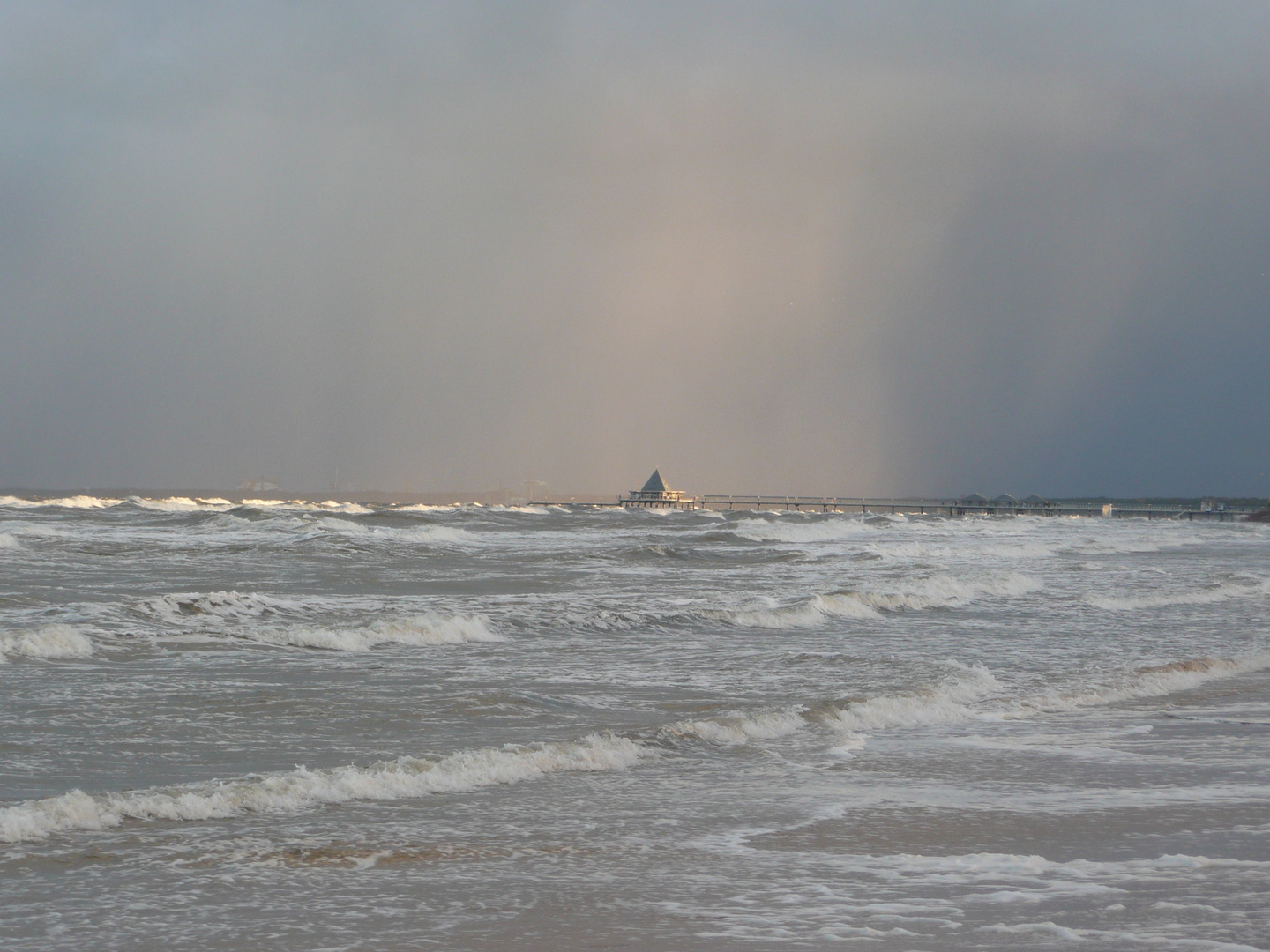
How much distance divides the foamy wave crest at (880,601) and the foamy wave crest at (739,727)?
8033 millimetres

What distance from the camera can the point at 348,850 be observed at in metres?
5.63

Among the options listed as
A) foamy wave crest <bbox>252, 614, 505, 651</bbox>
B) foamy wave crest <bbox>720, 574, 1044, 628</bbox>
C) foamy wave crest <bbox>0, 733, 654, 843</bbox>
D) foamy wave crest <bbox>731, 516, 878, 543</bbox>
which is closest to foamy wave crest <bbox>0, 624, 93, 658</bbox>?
foamy wave crest <bbox>252, 614, 505, 651</bbox>

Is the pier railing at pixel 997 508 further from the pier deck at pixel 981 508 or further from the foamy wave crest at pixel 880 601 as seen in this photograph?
the foamy wave crest at pixel 880 601

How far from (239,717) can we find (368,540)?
28.9m

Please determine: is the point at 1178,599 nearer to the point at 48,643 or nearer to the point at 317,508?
the point at 48,643

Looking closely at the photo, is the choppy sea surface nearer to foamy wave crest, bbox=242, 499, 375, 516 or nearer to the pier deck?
foamy wave crest, bbox=242, 499, 375, 516

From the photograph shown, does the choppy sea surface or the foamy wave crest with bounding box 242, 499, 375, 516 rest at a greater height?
the choppy sea surface

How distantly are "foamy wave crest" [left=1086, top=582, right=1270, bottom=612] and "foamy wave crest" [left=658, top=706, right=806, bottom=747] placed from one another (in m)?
14.2

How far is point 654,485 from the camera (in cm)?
12231

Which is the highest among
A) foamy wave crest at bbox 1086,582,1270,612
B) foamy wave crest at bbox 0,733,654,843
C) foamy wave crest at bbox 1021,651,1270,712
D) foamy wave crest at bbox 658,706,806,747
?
foamy wave crest at bbox 0,733,654,843

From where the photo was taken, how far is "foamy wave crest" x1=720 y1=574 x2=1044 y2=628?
18.3m

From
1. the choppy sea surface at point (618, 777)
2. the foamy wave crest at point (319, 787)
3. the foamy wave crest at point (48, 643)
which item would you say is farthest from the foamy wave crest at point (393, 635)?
the foamy wave crest at point (319, 787)

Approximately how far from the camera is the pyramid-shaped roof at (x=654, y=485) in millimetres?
121500

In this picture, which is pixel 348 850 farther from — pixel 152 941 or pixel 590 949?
pixel 590 949
